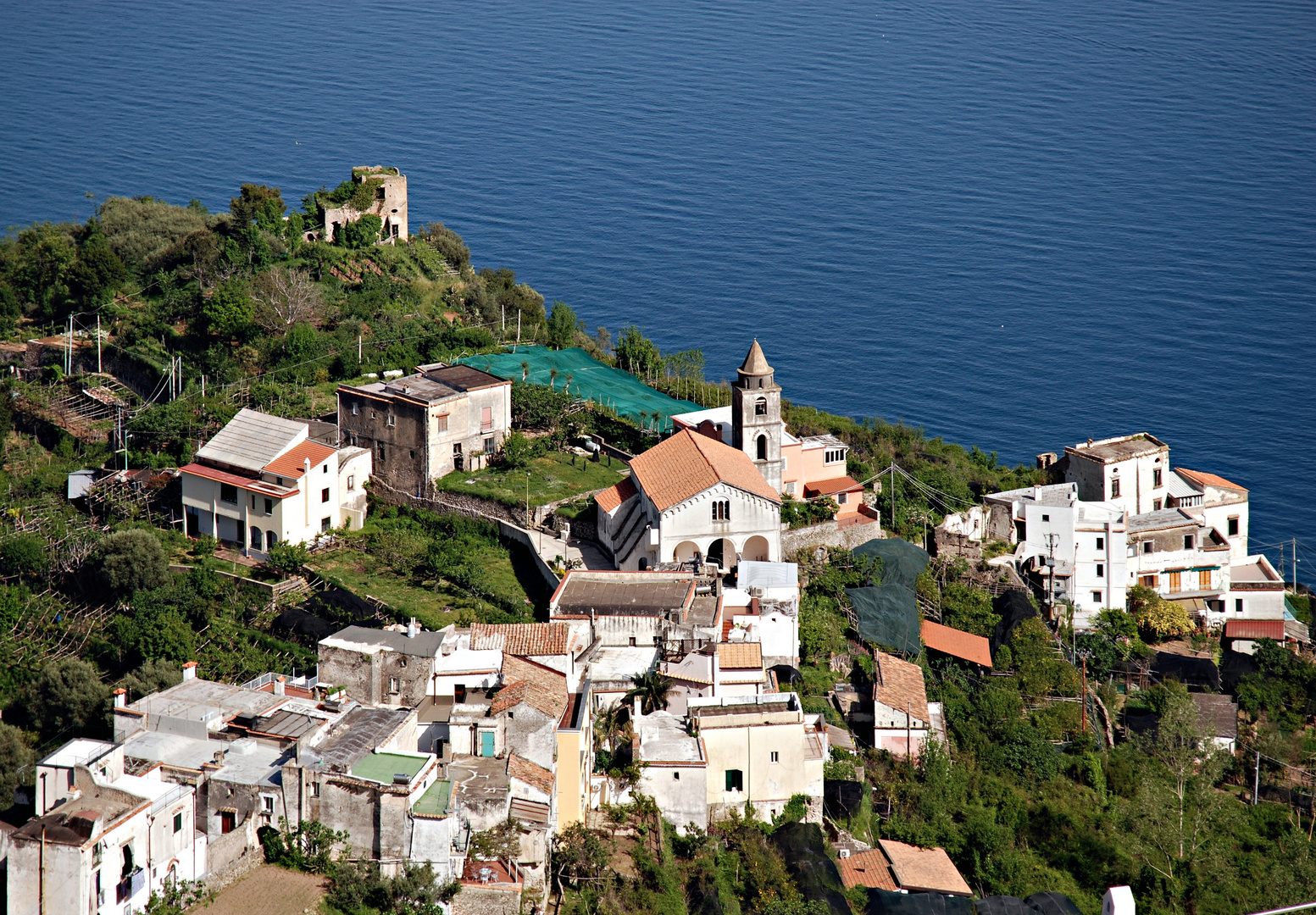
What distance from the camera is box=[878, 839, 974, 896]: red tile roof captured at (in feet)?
131

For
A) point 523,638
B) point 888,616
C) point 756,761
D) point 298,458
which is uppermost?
point 298,458

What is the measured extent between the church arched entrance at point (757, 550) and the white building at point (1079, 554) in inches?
495

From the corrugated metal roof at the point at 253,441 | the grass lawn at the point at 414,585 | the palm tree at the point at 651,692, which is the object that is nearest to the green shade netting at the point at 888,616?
the palm tree at the point at 651,692

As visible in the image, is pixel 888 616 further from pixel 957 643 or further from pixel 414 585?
pixel 414 585

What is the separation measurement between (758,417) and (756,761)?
54.0ft

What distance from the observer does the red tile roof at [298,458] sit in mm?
52312

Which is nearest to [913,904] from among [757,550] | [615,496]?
[757,550]

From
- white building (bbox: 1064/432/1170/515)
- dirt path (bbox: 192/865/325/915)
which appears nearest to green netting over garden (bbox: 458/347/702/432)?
white building (bbox: 1064/432/1170/515)

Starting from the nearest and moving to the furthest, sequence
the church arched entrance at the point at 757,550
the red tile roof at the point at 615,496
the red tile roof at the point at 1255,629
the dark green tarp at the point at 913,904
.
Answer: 1. the dark green tarp at the point at 913,904
2. the church arched entrance at the point at 757,550
3. the red tile roof at the point at 615,496
4. the red tile roof at the point at 1255,629

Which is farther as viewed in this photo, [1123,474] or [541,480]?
[1123,474]

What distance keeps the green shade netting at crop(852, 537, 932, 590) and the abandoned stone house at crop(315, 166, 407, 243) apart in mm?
36120

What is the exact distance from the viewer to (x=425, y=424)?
181 ft

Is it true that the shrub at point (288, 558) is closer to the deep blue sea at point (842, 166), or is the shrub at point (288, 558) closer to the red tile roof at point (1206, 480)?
the red tile roof at point (1206, 480)

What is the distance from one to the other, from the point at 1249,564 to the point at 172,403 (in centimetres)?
4449
